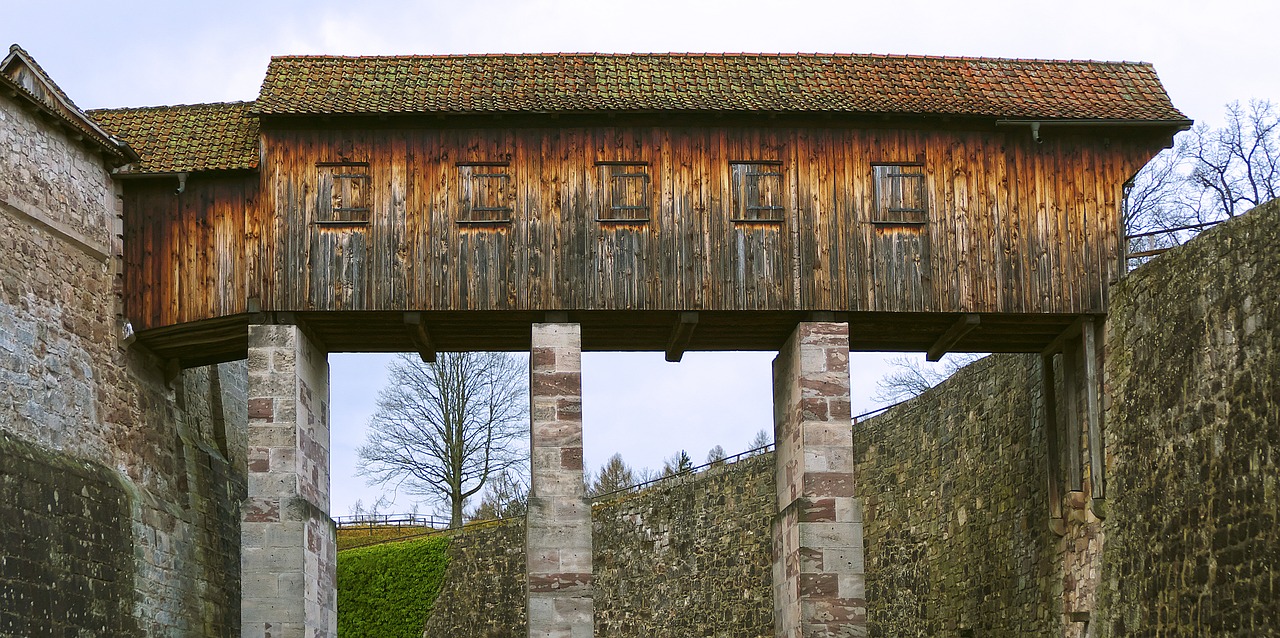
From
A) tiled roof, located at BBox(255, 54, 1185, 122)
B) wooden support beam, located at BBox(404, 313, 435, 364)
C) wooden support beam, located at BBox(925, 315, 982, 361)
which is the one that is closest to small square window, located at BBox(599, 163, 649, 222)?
tiled roof, located at BBox(255, 54, 1185, 122)

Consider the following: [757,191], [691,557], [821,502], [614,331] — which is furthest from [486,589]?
[757,191]

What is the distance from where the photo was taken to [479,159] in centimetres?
2122

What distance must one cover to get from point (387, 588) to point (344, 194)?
17.3m

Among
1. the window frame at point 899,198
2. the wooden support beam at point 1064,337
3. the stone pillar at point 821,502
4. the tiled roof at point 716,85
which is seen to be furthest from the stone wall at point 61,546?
the wooden support beam at point 1064,337

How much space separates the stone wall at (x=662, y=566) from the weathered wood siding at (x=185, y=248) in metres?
13.3

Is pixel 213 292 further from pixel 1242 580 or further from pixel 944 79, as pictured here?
pixel 1242 580

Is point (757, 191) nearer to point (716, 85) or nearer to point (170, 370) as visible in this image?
point (716, 85)

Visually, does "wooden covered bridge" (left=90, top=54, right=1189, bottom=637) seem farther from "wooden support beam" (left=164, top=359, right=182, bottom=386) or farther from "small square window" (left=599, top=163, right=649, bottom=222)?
"wooden support beam" (left=164, top=359, right=182, bottom=386)

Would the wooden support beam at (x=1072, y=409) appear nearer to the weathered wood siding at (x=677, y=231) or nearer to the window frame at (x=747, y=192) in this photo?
the weathered wood siding at (x=677, y=231)

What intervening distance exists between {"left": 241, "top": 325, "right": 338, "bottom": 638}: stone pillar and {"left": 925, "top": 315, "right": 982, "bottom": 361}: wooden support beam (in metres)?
9.18

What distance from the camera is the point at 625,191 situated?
69.7ft

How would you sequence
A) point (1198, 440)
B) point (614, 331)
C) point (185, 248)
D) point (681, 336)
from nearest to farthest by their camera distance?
point (1198, 440) < point (185, 248) < point (681, 336) < point (614, 331)

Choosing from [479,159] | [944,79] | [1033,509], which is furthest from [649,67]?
[1033,509]

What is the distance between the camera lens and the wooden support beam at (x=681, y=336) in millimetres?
20938
